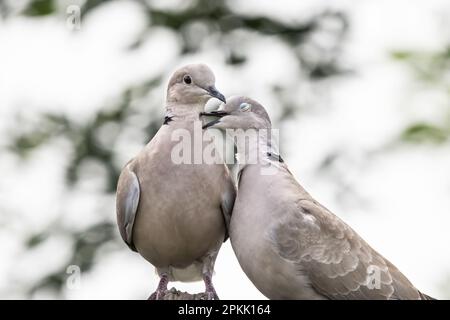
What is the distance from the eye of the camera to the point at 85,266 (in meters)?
8.66

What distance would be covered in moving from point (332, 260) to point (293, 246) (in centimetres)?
21

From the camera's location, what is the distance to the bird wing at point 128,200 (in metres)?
5.73

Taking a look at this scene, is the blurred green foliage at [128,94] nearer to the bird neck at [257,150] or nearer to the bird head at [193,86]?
the bird head at [193,86]

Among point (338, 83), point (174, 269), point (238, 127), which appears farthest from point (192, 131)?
point (338, 83)

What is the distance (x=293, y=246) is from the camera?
5.21 m

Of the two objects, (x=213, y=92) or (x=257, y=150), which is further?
(x=213, y=92)

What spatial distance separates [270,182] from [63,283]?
3.95 metres

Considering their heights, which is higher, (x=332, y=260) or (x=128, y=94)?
(x=128, y=94)

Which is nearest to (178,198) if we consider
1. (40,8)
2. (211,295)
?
(211,295)

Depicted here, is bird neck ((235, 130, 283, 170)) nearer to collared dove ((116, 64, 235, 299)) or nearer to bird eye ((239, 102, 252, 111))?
bird eye ((239, 102, 252, 111))

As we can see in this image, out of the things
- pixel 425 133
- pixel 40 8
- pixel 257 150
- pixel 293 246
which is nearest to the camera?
pixel 293 246

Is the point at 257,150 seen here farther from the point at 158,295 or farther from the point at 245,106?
the point at 158,295
